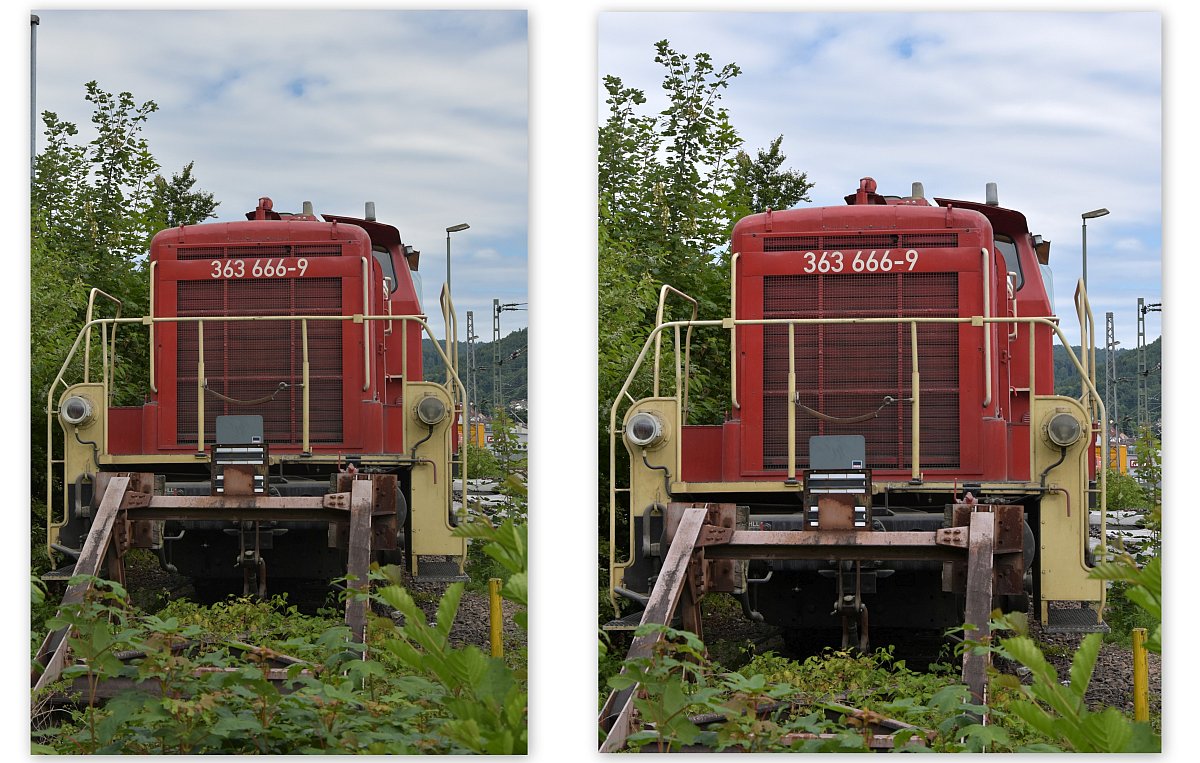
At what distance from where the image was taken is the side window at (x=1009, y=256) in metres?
5.39

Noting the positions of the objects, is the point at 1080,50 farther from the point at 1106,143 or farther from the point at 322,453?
the point at 322,453

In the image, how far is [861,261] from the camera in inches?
202

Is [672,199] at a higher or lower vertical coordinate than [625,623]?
higher

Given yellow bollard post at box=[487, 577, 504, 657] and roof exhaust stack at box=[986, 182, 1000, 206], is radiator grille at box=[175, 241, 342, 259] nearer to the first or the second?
yellow bollard post at box=[487, 577, 504, 657]

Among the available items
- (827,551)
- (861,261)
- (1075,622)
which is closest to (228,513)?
(827,551)

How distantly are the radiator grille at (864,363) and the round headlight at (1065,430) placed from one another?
0.38m

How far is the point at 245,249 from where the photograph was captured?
5250 millimetres

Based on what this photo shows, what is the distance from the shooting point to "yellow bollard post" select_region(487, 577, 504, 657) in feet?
14.6

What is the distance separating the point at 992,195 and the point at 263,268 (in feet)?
10.1

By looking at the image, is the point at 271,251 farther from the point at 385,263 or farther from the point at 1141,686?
the point at 1141,686

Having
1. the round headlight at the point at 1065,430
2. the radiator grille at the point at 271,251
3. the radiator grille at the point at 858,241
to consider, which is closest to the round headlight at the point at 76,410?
the radiator grille at the point at 271,251

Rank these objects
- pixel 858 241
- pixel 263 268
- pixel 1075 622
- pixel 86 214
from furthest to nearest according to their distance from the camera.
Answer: pixel 263 268 < pixel 858 241 < pixel 86 214 < pixel 1075 622

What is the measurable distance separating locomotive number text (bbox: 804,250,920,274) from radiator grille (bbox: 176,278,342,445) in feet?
6.70

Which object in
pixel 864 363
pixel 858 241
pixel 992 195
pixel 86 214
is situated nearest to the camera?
pixel 86 214
